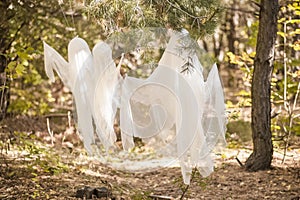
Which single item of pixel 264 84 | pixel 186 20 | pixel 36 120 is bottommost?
pixel 36 120

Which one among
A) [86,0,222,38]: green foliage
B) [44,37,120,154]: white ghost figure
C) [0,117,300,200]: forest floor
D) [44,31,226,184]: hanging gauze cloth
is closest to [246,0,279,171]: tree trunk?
[0,117,300,200]: forest floor

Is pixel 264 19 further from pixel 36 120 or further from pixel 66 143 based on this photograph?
pixel 36 120

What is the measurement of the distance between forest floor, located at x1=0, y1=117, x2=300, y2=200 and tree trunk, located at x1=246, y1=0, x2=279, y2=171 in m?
0.18

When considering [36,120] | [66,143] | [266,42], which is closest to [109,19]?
[266,42]

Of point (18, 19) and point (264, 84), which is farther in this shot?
point (18, 19)

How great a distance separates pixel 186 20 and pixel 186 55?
39 centimetres

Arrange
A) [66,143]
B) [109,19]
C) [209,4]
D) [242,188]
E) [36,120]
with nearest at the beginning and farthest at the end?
1. [109,19]
2. [209,4]
3. [242,188]
4. [66,143]
5. [36,120]

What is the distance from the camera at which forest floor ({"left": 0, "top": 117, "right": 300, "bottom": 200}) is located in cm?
395

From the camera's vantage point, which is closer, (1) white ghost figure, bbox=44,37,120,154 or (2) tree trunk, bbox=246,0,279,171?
(1) white ghost figure, bbox=44,37,120,154

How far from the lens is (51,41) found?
6.25 meters

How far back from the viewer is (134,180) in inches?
187

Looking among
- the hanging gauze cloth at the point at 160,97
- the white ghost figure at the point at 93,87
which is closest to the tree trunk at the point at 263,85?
the hanging gauze cloth at the point at 160,97

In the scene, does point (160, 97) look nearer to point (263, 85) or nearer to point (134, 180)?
point (263, 85)

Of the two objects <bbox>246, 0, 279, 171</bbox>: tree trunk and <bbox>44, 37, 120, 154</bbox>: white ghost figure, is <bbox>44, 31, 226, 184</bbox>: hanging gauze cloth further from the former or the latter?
<bbox>246, 0, 279, 171</bbox>: tree trunk
